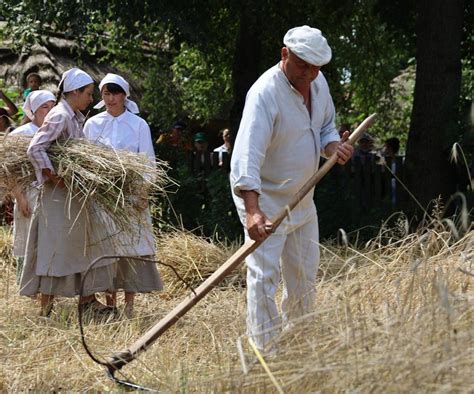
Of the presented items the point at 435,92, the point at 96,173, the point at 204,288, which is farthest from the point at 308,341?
the point at 435,92

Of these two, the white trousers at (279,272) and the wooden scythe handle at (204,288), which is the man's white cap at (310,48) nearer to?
the wooden scythe handle at (204,288)

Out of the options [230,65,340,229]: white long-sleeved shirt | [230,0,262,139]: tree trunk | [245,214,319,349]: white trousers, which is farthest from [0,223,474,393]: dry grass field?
[230,0,262,139]: tree trunk

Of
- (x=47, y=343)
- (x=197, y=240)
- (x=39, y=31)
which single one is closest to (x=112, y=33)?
(x=39, y=31)

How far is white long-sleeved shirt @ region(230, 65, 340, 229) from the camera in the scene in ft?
16.0

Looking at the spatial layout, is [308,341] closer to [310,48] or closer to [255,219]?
[255,219]

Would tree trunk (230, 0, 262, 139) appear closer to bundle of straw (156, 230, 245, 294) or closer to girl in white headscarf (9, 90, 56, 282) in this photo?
bundle of straw (156, 230, 245, 294)

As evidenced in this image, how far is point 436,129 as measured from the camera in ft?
32.9

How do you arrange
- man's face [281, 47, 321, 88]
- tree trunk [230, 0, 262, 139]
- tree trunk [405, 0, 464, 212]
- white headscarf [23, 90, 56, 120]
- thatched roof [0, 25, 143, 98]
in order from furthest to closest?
thatched roof [0, 25, 143, 98] < tree trunk [230, 0, 262, 139] < tree trunk [405, 0, 464, 212] < white headscarf [23, 90, 56, 120] < man's face [281, 47, 321, 88]

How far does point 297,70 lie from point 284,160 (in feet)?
1.46

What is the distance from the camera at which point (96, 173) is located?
6449mm

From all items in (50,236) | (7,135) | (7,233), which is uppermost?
(7,135)

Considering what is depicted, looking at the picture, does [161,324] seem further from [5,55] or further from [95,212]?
[5,55]

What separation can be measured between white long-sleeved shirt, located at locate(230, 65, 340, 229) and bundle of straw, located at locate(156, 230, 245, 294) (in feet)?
9.21

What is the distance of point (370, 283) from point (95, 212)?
2386 millimetres
